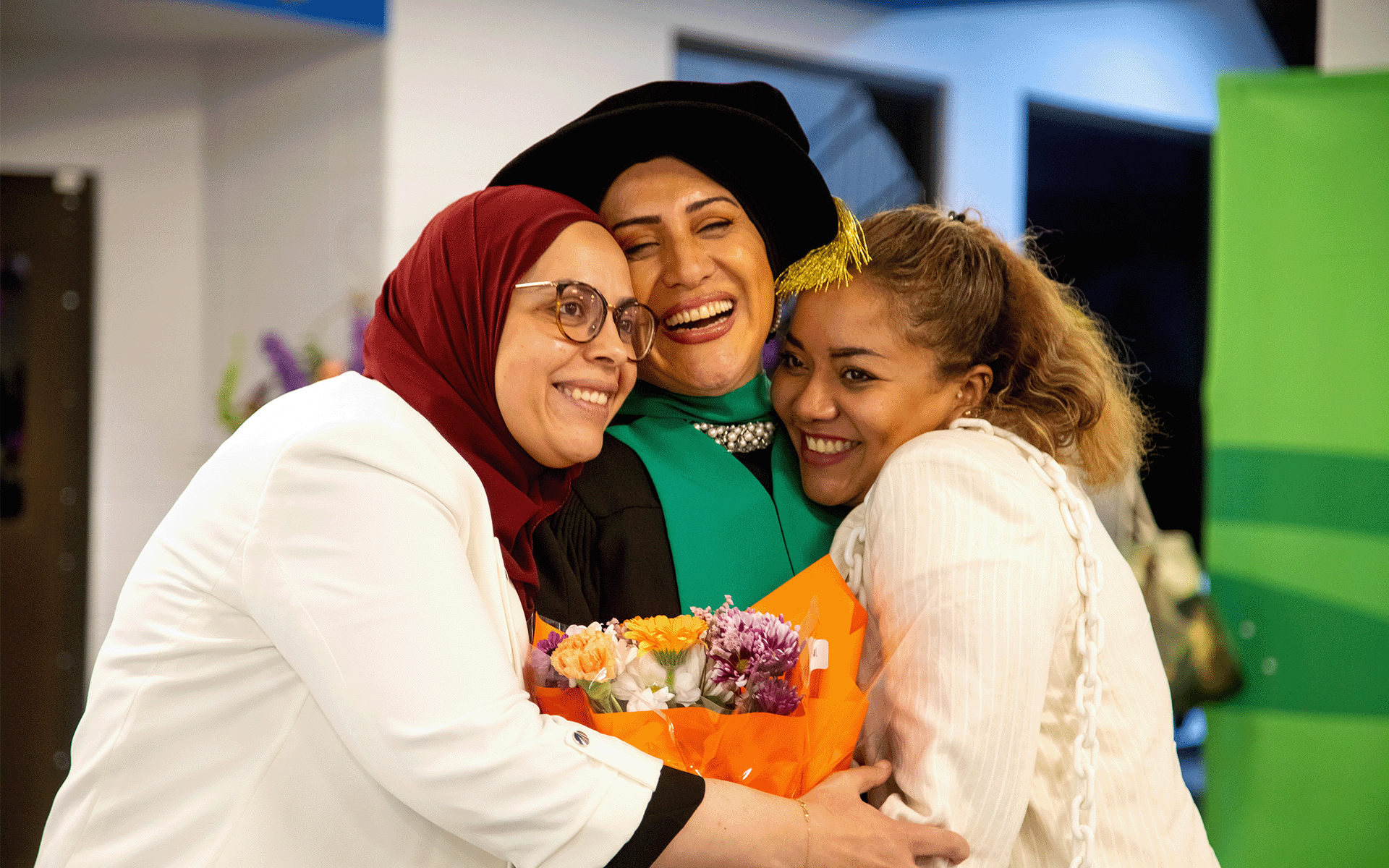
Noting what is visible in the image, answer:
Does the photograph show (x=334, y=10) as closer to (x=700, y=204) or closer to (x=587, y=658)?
(x=700, y=204)

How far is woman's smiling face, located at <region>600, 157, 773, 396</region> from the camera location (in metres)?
1.88

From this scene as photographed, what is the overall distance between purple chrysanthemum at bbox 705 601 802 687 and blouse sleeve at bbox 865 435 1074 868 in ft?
0.67

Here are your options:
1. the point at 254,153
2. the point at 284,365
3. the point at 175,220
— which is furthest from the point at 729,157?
the point at 175,220

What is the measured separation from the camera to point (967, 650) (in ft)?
4.82

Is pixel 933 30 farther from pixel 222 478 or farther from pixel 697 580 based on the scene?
pixel 222 478

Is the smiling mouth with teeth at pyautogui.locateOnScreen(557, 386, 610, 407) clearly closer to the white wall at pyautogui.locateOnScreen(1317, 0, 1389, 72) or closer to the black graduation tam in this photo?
the black graduation tam

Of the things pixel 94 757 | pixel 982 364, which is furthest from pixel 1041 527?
pixel 94 757

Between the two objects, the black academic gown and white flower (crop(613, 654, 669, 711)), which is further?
the black academic gown

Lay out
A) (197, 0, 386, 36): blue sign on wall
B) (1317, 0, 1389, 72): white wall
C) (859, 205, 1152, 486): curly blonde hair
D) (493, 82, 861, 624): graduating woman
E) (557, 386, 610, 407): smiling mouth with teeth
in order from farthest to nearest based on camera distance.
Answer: (197, 0, 386, 36): blue sign on wall → (1317, 0, 1389, 72): white wall → (859, 205, 1152, 486): curly blonde hair → (493, 82, 861, 624): graduating woman → (557, 386, 610, 407): smiling mouth with teeth

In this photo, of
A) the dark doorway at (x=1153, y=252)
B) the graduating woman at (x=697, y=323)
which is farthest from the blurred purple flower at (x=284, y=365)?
the dark doorway at (x=1153, y=252)

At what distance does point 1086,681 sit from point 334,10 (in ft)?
11.7

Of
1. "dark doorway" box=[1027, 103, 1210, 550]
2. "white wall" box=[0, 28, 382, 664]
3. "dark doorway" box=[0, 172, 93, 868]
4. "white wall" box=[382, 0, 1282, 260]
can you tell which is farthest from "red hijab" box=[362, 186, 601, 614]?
"dark doorway" box=[1027, 103, 1210, 550]

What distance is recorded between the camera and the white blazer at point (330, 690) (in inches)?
49.5

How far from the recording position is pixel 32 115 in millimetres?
4559
